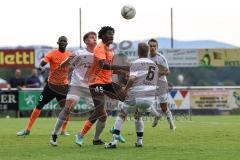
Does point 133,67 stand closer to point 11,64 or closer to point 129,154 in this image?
point 129,154

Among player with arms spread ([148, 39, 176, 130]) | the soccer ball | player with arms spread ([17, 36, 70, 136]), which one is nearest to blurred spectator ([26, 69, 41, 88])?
the soccer ball

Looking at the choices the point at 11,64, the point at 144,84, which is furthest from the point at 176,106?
the point at 144,84

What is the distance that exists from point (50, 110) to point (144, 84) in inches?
838

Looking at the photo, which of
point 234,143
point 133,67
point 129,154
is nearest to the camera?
point 129,154

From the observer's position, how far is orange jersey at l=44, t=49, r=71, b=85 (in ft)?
59.3

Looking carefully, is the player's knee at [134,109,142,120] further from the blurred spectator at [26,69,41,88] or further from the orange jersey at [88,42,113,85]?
the blurred spectator at [26,69,41,88]

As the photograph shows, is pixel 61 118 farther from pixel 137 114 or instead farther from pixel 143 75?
pixel 143 75

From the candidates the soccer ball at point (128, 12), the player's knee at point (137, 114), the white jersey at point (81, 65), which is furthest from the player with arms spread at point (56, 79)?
the soccer ball at point (128, 12)

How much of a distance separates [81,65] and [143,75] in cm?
217

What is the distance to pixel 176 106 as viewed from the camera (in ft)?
114

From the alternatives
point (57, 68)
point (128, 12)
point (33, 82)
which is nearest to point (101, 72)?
point (57, 68)

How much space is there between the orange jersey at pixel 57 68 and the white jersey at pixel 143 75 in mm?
4515

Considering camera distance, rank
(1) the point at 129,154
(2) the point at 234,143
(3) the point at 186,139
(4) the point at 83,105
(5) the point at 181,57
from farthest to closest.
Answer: (5) the point at 181,57 → (4) the point at 83,105 → (3) the point at 186,139 → (2) the point at 234,143 → (1) the point at 129,154

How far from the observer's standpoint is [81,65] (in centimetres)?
1552
